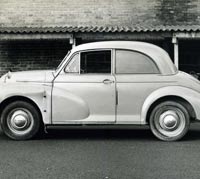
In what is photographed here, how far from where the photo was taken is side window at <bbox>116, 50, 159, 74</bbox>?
930cm

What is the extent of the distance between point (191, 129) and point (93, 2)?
8876 millimetres

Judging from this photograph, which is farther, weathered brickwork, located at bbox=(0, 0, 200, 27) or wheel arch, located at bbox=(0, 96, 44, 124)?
weathered brickwork, located at bbox=(0, 0, 200, 27)

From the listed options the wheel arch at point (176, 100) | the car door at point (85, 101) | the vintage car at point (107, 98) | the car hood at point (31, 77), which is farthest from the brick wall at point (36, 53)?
the wheel arch at point (176, 100)

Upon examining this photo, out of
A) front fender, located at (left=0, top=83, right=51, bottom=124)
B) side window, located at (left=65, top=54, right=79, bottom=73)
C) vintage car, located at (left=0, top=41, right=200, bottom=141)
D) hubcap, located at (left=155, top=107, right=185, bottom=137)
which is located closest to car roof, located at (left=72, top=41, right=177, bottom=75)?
vintage car, located at (left=0, top=41, right=200, bottom=141)

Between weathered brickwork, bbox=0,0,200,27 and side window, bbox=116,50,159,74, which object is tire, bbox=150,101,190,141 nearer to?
A: side window, bbox=116,50,159,74

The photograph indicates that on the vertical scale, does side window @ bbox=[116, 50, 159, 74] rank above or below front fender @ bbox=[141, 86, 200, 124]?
above

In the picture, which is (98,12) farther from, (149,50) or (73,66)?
(73,66)

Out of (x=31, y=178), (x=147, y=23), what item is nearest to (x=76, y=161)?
(x=31, y=178)

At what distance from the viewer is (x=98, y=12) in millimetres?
18359

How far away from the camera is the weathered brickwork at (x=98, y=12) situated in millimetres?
18141

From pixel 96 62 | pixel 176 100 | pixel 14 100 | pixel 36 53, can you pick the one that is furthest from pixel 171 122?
pixel 36 53

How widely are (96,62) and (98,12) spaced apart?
942cm

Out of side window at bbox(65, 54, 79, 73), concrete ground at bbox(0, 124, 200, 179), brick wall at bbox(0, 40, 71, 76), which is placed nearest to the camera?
concrete ground at bbox(0, 124, 200, 179)

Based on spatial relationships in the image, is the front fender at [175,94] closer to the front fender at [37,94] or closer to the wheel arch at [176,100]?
the wheel arch at [176,100]
